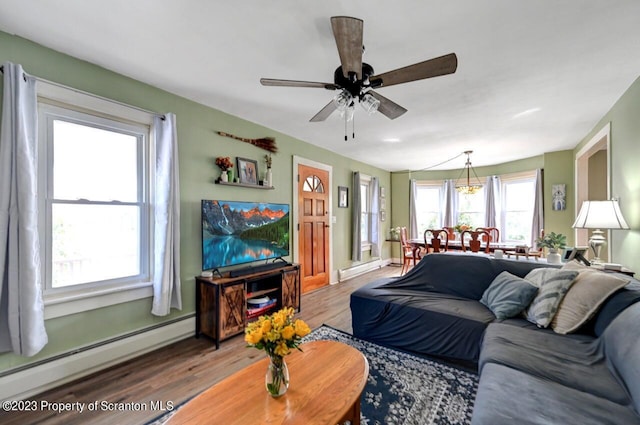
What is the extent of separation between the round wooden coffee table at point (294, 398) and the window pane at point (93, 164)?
197 cm

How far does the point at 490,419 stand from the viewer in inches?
42.6

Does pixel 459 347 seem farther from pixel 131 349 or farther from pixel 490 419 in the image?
pixel 131 349

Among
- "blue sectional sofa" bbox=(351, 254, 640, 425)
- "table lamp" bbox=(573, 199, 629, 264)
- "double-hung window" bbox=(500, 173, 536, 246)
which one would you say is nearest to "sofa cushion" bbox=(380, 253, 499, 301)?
"blue sectional sofa" bbox=(351, 254, 640, 425)

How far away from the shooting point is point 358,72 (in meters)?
1.67

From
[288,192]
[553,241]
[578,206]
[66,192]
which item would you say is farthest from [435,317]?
[578,206]

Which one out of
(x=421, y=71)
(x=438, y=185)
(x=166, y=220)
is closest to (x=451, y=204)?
(x=438, y=185)

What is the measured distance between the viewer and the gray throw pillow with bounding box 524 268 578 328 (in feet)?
6.36

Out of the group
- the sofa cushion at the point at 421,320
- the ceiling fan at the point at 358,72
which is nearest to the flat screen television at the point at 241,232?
the sofa cushion at the point at 421,320

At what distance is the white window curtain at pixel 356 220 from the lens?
213 inches

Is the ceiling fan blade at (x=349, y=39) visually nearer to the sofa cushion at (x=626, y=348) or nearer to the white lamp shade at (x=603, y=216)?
the sofa cushion at (x=626, y=348)

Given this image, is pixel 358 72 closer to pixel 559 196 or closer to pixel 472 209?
pixel 559 196

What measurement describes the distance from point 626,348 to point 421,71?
1.83 m

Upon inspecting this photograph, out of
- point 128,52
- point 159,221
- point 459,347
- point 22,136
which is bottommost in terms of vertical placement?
point 459,347

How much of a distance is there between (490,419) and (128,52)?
3.12 meters
